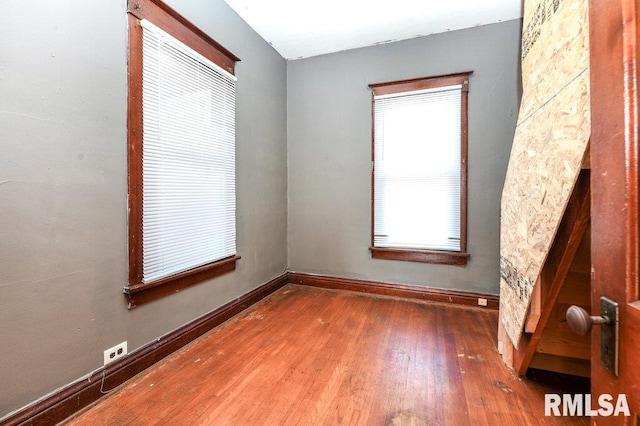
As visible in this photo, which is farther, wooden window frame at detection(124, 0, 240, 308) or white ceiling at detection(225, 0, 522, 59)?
white ceiling at detection(225, 0, 522, 59)

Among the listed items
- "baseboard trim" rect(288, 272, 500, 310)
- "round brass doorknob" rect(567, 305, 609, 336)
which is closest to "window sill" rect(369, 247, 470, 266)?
"baseboard trim" rect(288, 272, 500, 310)

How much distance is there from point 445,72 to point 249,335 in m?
3.14

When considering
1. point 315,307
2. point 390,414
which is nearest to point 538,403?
point 390,414

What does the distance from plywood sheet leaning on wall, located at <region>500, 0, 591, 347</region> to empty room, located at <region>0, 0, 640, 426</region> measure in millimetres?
16

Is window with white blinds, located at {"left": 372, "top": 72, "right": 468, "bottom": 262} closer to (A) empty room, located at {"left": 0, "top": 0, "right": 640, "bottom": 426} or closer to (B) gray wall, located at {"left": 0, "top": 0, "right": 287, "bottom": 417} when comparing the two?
(A) empty room, located at {"left": 0, "top": 0, "right": 640, "bottom": 426}

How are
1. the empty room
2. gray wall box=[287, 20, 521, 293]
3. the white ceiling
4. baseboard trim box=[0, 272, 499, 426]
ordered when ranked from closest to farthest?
the empty room < baseboard trim box=[0, 272, 499, 426] < the white ceiling < gray wall box=[287, 20, 521, 293]

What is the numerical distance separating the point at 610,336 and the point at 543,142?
979 mm

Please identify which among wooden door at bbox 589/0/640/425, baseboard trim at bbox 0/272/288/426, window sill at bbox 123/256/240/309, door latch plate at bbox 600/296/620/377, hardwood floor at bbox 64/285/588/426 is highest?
wooden door at bbox 589/0/640/425

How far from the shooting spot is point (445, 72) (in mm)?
2908

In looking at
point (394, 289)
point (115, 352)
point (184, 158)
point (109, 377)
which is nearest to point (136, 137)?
point (184, 158)

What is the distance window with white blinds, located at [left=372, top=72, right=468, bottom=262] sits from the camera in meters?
2.90

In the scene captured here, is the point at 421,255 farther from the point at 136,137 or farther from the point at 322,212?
the point at 136,137

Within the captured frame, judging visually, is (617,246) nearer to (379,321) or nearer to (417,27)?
(379,321)

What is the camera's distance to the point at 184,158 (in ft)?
6.86
